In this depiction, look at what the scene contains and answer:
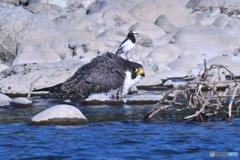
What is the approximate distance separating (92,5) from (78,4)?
2.21m

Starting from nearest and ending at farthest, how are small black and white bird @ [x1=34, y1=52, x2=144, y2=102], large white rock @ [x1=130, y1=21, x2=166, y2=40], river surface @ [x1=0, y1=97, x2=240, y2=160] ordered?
river surface @ [x1=0, y1=97, x2=240, y2=160] < small black and white bird @ [x1=34, y1=52, x2=144, y2=102] < large white rock @ [x1=130, y1=21, x2=166, y2=40]

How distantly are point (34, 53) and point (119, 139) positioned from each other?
12.5 metres

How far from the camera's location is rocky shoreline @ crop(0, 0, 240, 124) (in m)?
17.8

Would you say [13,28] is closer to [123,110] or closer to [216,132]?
[123,110]

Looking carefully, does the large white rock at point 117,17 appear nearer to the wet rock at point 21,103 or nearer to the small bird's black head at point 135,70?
the small bird's black head at point 135,70

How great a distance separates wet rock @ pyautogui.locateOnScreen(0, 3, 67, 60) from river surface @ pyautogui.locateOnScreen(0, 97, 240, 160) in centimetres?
1153

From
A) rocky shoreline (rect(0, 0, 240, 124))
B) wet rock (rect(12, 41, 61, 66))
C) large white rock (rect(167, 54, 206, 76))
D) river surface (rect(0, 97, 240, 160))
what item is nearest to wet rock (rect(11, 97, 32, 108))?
rocky shoreline (rect(0, 0, 240, 124))

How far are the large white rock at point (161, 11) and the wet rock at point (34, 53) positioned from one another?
9.42 meters

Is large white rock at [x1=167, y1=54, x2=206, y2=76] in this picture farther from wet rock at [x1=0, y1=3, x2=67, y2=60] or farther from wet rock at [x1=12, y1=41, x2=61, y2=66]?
wet rock at [x1=0, y1=3, x2=67, y2=60]

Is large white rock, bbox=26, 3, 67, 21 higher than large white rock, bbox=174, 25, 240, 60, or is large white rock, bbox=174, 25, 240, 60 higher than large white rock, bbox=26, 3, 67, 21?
large white rock, bbox=26, 3, 67, 21

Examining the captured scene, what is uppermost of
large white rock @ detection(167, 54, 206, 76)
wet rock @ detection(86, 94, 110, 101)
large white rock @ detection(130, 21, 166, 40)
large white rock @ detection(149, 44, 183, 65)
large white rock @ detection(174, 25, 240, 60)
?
large white rock @ detection(130, 21, 166, 40)

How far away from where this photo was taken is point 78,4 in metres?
35.1

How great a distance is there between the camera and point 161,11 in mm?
30344

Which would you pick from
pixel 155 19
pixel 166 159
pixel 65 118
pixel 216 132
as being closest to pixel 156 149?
pixel 166 159
